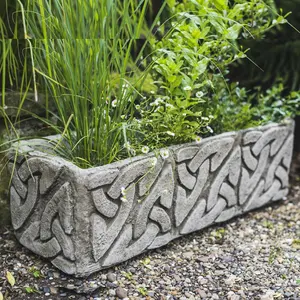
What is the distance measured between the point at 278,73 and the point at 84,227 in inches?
62.3

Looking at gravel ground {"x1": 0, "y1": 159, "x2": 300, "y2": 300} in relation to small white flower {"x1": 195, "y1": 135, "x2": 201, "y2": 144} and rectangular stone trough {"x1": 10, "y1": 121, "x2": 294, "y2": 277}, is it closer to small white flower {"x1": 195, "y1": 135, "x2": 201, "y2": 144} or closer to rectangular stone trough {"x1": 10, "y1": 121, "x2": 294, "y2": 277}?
rectangular stone trough {"x1": 10, "y1": 121, "x2": 294, "y2": 277}

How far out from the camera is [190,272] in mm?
1994

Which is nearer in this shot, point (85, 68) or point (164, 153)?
point (85, 68)

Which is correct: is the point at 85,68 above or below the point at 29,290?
above

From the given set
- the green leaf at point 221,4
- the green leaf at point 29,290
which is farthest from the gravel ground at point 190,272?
the green leaf at point 221,4

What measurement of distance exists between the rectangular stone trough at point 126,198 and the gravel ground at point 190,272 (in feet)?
0.19

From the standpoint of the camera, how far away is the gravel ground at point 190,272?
71.9 inches

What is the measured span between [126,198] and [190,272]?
1.37 feet

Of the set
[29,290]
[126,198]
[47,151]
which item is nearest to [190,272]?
[126,198]

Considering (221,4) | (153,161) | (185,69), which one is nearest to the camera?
(153,161)

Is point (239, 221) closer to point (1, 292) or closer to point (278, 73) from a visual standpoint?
point (278, 73)

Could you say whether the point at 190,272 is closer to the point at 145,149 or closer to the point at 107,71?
the point at 145,149

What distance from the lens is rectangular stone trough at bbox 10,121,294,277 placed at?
5.84 feet

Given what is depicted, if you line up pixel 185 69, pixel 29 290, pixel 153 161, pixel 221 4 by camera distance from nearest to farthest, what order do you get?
pixel 29 290
pixel 153 161
pixel 221 4
pixel 185 69
